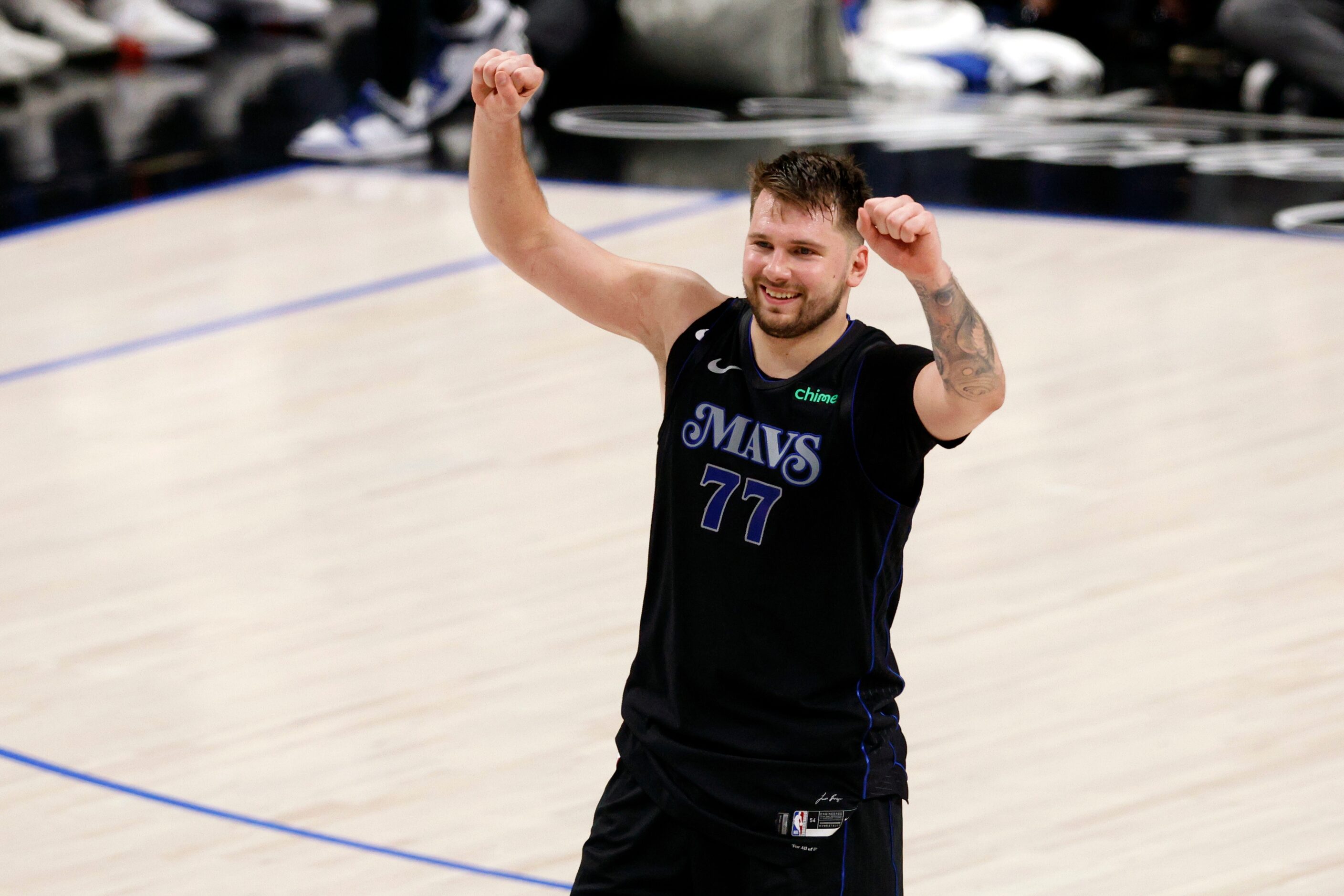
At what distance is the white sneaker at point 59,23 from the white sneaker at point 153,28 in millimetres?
144

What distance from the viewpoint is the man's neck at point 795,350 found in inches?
104

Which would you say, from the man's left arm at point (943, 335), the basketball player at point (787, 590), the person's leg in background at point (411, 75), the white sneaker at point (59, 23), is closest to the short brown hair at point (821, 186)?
the basketball player at point (787, 590)

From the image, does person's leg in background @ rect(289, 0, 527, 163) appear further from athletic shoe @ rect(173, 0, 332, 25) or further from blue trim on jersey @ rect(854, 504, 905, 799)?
blue trim on jersey @ rect(854, 504, 905, 799)

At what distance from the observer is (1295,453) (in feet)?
17.7

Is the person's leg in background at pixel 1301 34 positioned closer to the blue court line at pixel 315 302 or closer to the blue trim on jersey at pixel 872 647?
the blue court line at pixel 315 302

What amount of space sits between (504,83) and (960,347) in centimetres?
74

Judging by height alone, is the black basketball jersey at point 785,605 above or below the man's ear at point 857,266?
below

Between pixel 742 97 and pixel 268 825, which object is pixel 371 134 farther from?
pixel 268 825

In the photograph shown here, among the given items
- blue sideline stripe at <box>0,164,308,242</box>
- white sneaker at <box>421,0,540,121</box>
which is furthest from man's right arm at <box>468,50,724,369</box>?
white sneaker at <box>421,0,540,121</box>

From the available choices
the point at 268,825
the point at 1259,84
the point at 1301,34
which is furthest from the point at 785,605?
the point at 1259,84

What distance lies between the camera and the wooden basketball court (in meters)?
3.68

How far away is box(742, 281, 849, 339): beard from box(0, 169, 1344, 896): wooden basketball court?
1.25 metres

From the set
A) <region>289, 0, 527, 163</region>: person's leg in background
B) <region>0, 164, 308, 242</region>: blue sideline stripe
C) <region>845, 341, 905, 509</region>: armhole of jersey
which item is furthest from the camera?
<region>289, 0, 527, 163</region>: person's leg in background

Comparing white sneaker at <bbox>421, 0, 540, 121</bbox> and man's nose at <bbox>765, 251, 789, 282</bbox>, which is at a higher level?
man's nose at <bbox>765, 251, 789, 282</bbox>
